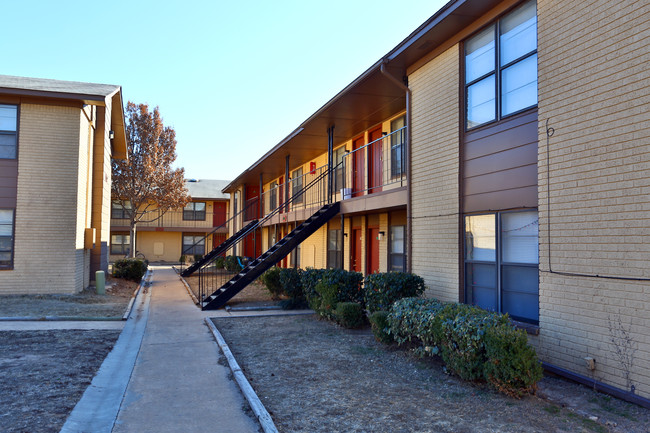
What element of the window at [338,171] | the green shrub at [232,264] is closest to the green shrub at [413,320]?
the window at [338,171]

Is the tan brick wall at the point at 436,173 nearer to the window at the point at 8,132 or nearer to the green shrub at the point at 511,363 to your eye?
the green shrub at the point at 511,363

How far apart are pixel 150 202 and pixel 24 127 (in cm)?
2103

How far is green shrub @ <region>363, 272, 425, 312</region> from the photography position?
28.5ft

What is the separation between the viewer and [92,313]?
11.6m

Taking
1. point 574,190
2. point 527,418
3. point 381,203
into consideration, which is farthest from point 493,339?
point 381,203

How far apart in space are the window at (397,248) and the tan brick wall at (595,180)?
5.83 metres

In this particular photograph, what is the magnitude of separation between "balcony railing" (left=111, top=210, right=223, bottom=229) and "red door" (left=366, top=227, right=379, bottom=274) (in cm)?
2657

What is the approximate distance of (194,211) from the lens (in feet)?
133

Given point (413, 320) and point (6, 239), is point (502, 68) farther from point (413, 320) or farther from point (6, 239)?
point (6, 239)

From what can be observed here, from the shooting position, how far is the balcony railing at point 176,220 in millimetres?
38000

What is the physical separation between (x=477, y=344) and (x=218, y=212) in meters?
37.1

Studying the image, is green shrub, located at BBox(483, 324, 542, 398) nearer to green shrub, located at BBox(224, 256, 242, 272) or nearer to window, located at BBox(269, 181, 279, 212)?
window, located at BBox(269, 181, 279, 212)

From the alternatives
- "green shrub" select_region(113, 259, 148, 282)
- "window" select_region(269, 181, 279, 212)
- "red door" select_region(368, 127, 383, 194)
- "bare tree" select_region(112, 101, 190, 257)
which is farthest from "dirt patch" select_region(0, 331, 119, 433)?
"bare tree" select_region(112, 101, 190, 257)

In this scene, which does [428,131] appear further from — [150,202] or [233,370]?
[150,202]
